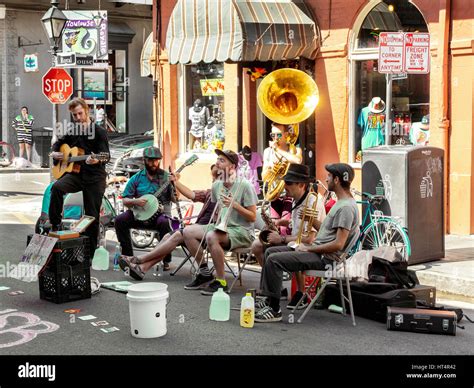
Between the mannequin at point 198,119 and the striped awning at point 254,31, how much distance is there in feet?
7.76

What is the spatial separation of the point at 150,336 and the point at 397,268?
2.62 meters

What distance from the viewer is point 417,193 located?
1020 cm

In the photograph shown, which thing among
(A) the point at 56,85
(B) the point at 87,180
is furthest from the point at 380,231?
(A) the point at 56,85

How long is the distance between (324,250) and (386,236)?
2.73 meters

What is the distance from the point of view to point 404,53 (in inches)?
411

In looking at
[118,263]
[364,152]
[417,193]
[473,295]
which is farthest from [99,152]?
[473,295]

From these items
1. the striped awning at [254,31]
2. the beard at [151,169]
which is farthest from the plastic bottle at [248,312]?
the striped awning at [254,31]

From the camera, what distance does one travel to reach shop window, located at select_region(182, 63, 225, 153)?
16828mm

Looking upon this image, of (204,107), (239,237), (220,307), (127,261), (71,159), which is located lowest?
(220,307)

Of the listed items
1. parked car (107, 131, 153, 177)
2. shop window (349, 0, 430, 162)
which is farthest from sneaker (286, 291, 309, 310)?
parked car (107, 131, 153, 177)

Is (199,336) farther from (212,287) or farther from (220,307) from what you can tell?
(212,287)

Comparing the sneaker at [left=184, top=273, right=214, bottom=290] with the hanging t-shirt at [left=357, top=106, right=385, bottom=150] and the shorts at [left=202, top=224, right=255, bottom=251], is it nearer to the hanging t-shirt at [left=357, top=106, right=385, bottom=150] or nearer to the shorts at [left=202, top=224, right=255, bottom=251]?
the shorts at [left=202, top=224, right=255, bottom=251]

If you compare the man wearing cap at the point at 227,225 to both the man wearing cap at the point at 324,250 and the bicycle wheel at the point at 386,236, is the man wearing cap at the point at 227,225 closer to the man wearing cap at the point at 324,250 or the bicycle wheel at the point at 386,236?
the man wearing cap at the point at 324,250

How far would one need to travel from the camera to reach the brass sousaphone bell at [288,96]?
12.8m
